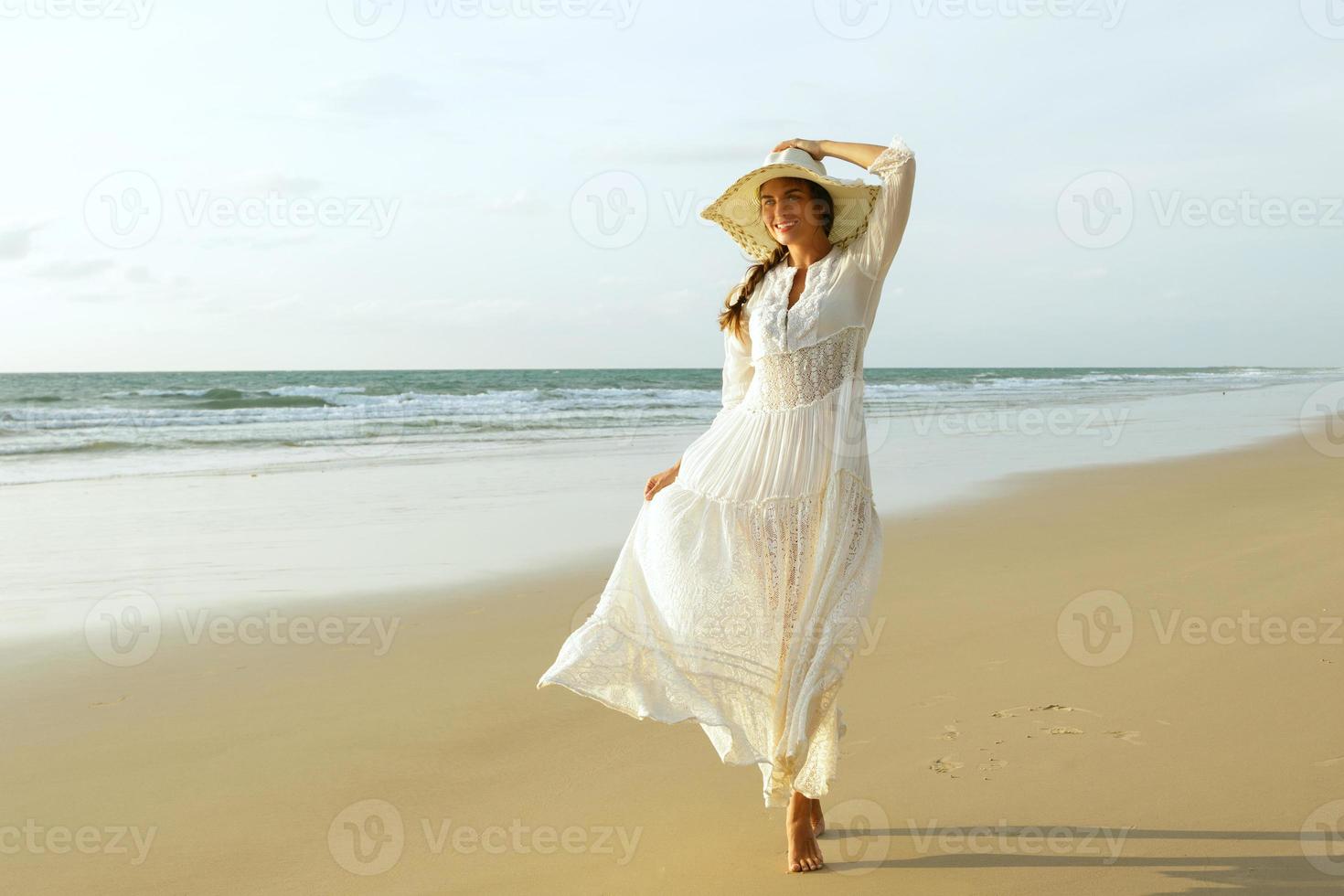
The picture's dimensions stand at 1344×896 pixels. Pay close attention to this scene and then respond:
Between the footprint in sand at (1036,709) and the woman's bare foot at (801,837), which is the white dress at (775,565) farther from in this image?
the footprint in sand at (1036,709)

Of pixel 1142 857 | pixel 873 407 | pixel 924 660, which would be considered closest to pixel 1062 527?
pixel 924 660

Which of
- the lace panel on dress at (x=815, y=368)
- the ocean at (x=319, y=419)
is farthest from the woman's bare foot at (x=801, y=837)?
the ocean at (x=319, y=419)

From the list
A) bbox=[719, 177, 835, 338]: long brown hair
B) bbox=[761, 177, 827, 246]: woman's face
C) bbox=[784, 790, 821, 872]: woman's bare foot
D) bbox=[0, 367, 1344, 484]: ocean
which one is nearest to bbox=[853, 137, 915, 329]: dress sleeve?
bbox=[761, 177, 827, 246]: woman's face

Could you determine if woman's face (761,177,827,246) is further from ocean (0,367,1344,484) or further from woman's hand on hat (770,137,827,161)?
ocean (0,367,1344,484)

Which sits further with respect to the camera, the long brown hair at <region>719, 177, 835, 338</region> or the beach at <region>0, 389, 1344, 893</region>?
the long brown hair at <region>719, 177, 835, 338</region>

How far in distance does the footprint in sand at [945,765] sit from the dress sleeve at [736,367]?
4.69 feet

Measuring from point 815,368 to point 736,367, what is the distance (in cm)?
33

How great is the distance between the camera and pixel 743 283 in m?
3.52

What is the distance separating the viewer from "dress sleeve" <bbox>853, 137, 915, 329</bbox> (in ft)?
10.4

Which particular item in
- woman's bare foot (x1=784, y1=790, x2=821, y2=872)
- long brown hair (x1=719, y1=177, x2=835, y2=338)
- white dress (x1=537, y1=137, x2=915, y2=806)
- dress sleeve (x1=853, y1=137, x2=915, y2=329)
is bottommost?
woman's bare foot (x1=784, y1=790, x2=821, y2=872)

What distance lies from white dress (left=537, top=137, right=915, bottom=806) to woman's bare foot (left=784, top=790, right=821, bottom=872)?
0.05 metres

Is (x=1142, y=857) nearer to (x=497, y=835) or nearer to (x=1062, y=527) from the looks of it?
(x=497, y=835)

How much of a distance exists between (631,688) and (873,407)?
2324cm

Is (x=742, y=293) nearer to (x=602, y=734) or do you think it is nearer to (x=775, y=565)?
(x=775, y=565)
